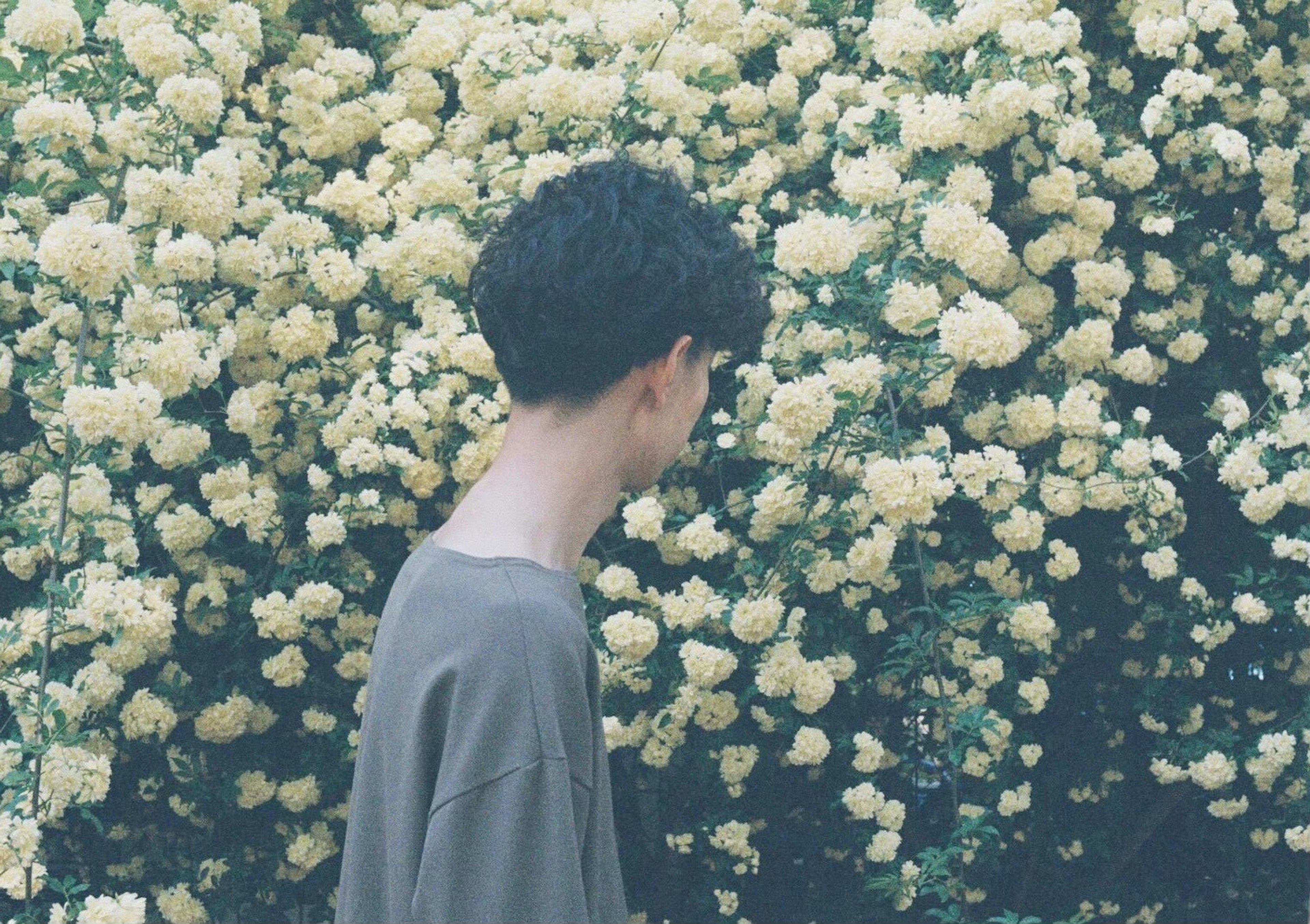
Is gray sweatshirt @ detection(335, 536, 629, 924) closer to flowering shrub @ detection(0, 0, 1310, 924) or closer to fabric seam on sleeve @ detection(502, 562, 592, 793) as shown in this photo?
fabric seam on sleeve @ detection(502, 562, 592, 793)

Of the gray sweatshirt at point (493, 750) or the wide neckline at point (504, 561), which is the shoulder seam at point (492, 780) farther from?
the wide neckline at point (504, 561)

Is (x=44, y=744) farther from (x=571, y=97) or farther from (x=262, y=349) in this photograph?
(x=571, y=97)

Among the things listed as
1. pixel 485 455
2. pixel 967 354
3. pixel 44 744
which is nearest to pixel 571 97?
pixel 485 455

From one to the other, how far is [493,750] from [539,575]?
187 millimetres

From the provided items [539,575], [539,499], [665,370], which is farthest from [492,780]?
[665,370]

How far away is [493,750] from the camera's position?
1.26m

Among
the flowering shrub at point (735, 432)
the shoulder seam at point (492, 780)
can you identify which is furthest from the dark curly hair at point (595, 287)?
the flowering shrub at point (735, 432)

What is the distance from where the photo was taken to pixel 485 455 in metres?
2.69

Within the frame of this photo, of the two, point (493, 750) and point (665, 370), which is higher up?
point (665, 370)

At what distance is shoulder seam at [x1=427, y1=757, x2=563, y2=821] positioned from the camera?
4.10 ft

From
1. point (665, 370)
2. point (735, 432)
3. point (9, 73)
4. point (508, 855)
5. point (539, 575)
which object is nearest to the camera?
point (508, 855)

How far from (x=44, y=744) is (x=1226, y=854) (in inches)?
114

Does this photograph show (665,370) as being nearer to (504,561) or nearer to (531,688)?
(504,561)

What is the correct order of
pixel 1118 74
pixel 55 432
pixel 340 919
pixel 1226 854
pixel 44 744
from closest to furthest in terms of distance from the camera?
1. pixel 340 919
2. pixel 44 744
3. pixel 55 432
4. pixel 1118 74
5. pixel 1226 854
